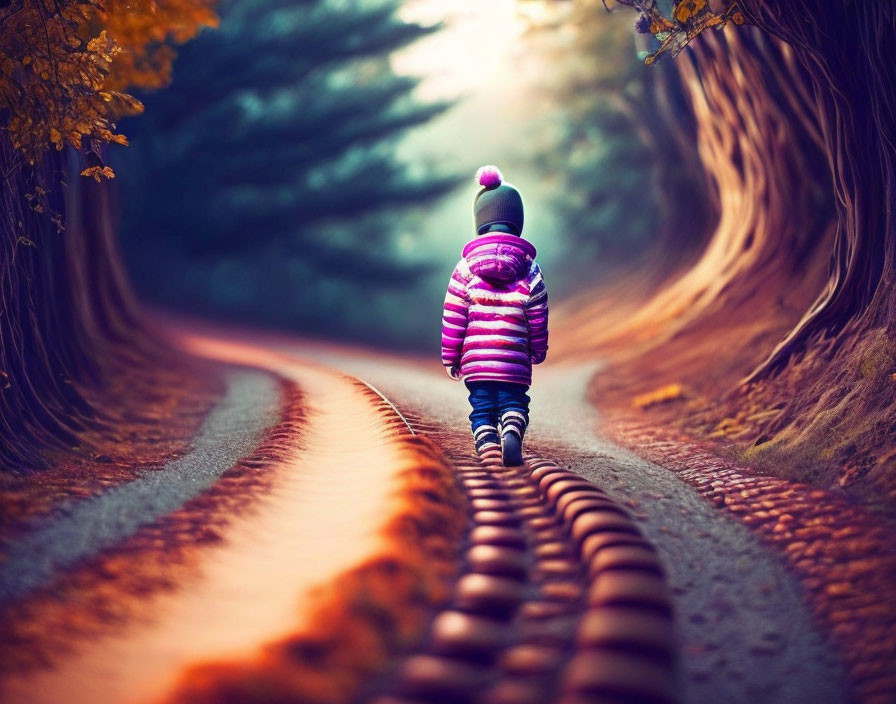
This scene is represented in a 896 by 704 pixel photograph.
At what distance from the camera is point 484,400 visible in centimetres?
447

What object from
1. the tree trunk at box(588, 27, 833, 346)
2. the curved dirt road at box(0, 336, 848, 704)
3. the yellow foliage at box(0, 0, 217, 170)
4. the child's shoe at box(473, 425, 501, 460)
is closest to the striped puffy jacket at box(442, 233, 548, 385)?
the child's shoe at box(473, 425, 501, 460)

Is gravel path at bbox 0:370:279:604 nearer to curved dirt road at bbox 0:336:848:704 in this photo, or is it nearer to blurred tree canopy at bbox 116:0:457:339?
curved dirt road at bbox 0:336:848:704

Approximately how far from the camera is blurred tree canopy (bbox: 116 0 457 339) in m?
16.0

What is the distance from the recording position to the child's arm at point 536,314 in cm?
440

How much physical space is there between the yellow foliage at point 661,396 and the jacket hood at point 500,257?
2770 millimetres

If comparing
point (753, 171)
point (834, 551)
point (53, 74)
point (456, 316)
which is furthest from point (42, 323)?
point (753, 171)

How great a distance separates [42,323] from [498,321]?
3.58 metres

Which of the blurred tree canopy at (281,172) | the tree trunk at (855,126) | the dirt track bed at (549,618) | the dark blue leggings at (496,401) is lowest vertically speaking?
the dirt track bed at (549,618)

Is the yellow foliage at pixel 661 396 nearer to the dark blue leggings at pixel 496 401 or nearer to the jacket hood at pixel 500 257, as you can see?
the dark blue leggings at pixel 496 401

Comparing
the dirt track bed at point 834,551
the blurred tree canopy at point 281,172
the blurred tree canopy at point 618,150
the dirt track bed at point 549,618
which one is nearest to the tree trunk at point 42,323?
the dirt track bed at point 549,618

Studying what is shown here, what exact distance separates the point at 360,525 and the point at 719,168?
9.55 m

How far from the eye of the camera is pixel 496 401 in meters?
4.48

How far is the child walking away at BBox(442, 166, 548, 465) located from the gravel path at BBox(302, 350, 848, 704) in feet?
1.74

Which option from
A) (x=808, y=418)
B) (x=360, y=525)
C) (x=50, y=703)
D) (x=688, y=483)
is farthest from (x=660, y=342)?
(x=50, y=703)
